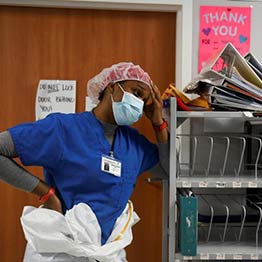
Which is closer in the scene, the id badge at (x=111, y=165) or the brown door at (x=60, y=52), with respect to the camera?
the id badge at (x=111, y=165)

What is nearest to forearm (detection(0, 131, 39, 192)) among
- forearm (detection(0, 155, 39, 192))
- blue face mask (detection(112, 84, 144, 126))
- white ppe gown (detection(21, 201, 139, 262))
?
forearm (detection(0, 155, 39, 192))

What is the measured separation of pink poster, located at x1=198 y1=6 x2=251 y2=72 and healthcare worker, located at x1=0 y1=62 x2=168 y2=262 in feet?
2.31

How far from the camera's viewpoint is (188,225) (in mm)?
1800

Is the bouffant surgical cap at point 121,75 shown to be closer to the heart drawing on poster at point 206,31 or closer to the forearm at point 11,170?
the forearm at point 11,170

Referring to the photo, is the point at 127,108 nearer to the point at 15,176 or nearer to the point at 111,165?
the point at 111,165

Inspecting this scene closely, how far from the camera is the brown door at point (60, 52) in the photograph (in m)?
2.46

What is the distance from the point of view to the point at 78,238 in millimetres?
1661

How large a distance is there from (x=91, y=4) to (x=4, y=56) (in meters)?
0.62

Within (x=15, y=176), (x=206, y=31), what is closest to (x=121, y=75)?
(x=15, y=176)

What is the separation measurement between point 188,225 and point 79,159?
0.57m

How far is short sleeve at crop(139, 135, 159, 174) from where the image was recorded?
195 cm

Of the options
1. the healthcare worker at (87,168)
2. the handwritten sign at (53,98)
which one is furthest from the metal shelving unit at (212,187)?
the handwritten sign at (53,98)

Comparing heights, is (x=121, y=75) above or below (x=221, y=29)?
below

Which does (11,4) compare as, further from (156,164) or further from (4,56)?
(156,164)
